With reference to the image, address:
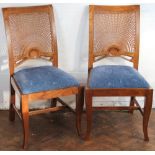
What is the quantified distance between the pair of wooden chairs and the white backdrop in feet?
0.45

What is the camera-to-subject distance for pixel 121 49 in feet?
8.26

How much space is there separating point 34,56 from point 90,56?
1.46 ft

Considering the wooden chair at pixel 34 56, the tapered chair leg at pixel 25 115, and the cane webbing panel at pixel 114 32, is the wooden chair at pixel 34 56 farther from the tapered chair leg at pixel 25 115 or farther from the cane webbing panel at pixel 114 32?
the cane webbing panel at pixel 114 32

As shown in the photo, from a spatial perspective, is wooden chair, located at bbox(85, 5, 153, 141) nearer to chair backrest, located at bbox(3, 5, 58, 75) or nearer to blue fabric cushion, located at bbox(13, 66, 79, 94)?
blue fabric cushion, located at bbox(13, 66, 79, 94)

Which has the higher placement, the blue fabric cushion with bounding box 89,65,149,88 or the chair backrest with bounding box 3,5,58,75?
the chair backrest with bounding box 3,5,58,75

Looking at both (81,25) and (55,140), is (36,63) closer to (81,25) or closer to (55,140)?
(81,25)

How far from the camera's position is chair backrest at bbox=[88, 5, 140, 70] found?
8.09 ft

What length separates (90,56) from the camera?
2498 millimetres

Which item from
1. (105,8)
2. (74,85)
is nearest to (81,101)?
(74,85)

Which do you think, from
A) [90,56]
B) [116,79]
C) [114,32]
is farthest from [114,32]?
[116,79]

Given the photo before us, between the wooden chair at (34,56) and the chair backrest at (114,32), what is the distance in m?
0.32

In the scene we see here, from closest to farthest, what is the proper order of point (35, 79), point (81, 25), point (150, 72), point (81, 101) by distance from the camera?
point (35, 79) < point (81, 101) < point (81, 25) < point (150, 72)

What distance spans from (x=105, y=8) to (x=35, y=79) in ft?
2.64

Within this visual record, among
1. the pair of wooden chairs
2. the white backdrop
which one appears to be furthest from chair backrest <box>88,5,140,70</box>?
the white backdrop
